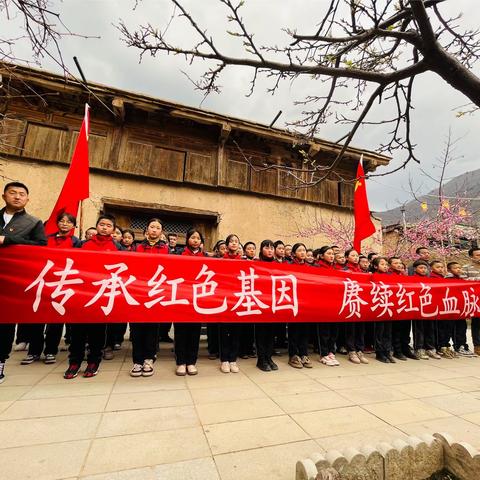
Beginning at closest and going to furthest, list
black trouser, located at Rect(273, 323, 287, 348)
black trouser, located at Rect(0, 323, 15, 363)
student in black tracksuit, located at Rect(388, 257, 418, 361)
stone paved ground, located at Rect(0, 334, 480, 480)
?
stone paved ground, located at Rect(0, 334, 480, 480), black trouser, located at Rect(0, 323, 15, 363), student in black tracksuit, located at Rect(388, 257, 418, 361), black trouser, located at Rect(273, 323, 287, 348)

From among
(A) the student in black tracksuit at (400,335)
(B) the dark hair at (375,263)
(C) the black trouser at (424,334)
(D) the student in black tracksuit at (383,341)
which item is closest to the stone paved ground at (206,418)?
(D) the student in black tracksuit at (383,341)

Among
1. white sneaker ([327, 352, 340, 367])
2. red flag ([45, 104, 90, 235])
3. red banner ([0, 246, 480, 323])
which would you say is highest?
red flag ([45, 104, 90, 235])

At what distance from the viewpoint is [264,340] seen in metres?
3.62

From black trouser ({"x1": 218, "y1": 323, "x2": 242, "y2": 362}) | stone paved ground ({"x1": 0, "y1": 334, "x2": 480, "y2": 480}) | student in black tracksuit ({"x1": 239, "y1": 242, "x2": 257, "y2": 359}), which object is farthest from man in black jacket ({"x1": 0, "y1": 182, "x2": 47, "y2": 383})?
student in black tracksuit ({"x1": 239, "y1": 242, "x2": 257, "y2": 359})

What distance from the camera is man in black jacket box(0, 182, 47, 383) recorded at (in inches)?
109

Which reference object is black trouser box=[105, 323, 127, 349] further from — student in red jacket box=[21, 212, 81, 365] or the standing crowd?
student in red jacket box=[21, 212, 81, 365]

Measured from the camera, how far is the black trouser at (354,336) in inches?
166

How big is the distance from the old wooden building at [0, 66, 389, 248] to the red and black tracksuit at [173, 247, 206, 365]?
19.0 ft

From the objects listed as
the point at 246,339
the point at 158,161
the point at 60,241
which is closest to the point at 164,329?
the point at 246,339

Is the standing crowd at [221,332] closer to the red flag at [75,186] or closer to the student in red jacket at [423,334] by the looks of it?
the student in red jacket at [423,334]

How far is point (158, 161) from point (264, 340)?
279 inches

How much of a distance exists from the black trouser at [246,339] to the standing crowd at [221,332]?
0.01 m

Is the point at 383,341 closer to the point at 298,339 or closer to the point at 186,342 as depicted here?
the point at 298,339

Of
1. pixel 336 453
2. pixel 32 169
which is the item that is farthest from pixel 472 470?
pixel 32 169
